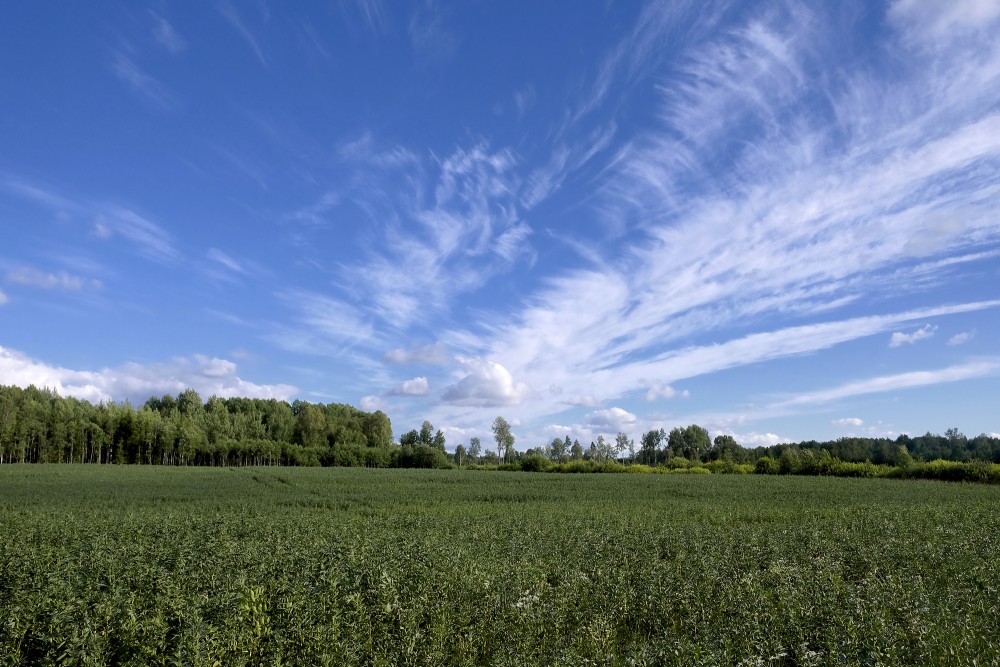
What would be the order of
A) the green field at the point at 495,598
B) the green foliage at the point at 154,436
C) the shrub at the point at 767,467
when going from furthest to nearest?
1. the green foliage at the point at 154,436
2. the shrub at the point at 767,467
3. the green field at the point at 495,598

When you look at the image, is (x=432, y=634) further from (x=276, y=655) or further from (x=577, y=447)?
(x=577, y=447)

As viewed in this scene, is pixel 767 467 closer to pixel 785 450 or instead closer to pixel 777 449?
pixel 785 450

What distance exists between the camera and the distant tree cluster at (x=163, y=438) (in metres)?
118

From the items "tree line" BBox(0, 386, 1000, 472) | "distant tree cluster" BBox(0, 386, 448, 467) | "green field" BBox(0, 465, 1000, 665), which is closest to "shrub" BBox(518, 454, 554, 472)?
"tree line" BBox(0, 386, 1000, 472)

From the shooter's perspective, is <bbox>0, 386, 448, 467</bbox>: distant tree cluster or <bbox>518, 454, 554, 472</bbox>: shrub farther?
<bbox>0, 386, 448, 467</bbox>: distant tree cluster

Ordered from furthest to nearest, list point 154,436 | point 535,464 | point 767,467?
1. point 154,436
2. point 535,464
3. point 767,467

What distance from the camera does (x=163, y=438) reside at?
12488cm

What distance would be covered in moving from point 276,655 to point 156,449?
475 feet

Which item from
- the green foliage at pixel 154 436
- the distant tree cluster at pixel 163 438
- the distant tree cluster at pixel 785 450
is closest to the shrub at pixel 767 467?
the distant tree cluster at pixel 785 450

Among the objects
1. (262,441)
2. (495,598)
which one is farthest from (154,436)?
(495,598)

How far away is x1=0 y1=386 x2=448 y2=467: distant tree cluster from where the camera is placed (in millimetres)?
117688

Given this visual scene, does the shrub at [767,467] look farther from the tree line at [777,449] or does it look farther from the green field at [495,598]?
the green field at [495,598]

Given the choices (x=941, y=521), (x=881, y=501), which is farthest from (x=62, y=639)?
(x=881, y=501)

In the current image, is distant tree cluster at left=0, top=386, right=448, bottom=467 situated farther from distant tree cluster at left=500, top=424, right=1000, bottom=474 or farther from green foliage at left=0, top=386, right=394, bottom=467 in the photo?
distant tree cluster at left=500, top=424, right=1000, bottom=474
